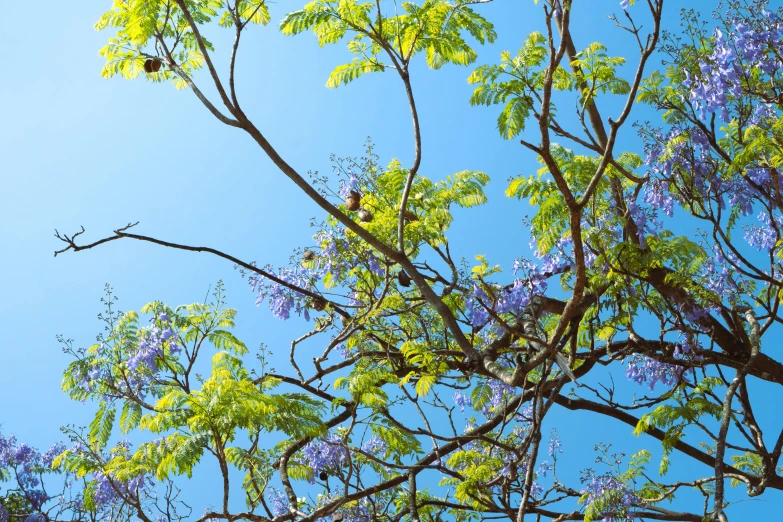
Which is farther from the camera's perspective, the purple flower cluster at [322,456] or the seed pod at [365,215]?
the purple flower cluster at [322,456]

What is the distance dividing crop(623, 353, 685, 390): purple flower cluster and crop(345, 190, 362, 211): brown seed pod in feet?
8.14

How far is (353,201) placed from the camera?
6055 millimetres

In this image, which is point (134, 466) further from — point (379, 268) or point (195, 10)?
point (195, 10)

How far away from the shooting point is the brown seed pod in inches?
238

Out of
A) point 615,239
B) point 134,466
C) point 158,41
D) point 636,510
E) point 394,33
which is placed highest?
point 394,33

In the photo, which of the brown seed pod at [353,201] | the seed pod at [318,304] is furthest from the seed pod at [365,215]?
the seed pod at [318,304]

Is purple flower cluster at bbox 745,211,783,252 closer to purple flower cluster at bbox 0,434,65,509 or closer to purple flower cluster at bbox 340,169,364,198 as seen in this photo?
purple flower cluster at bbox 340,169,364,198

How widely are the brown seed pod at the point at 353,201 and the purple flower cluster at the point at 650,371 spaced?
248 cm

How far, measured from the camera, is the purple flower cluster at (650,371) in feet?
20.2

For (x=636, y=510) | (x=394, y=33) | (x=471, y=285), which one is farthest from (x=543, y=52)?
(x=636, y=510)

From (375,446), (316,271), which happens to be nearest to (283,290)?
(316,271)

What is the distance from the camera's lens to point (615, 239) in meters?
5.22

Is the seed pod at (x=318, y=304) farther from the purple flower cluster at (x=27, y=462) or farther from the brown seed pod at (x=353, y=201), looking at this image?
the purple flower cluster at (x=27, y=462)

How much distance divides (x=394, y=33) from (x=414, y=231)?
1.29 meters
